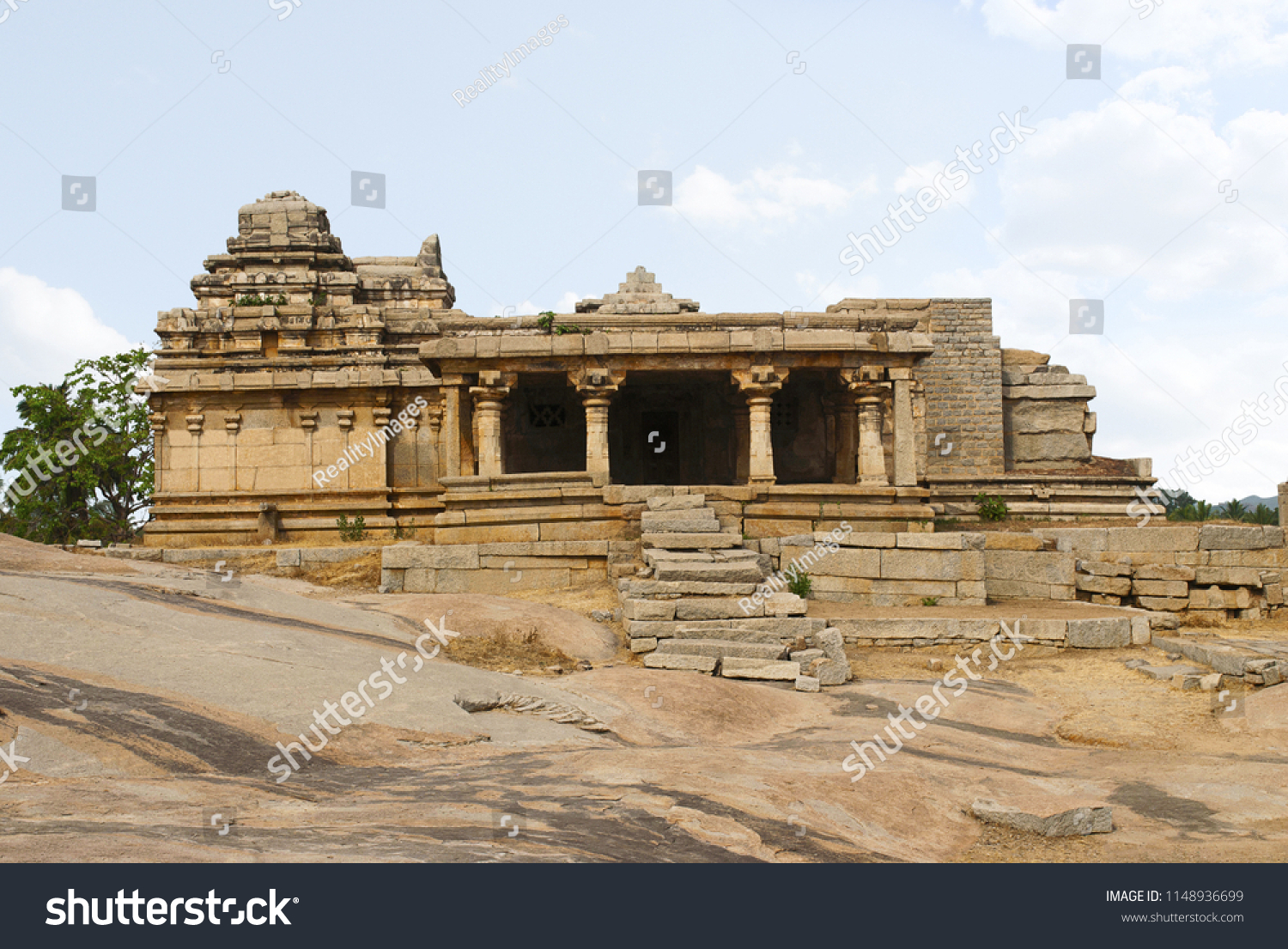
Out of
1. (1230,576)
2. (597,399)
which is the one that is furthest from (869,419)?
(1230,576)

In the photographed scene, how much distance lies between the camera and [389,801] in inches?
207

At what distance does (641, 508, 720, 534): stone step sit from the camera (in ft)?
46.5

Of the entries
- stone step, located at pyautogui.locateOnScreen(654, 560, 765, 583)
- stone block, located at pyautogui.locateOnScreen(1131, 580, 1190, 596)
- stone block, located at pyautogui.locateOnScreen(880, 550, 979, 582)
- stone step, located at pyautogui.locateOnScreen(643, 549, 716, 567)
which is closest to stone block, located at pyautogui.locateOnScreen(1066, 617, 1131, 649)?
stone block, located at pyautogui.locateOnScreen(880, 550, 979, 582)

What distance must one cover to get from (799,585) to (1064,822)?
810 cm

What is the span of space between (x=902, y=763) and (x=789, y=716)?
201 centimetres

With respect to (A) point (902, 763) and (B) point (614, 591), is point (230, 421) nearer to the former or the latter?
(B) point (614, 591)

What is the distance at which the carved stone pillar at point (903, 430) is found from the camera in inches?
647

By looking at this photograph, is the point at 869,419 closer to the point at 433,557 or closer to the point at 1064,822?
the point at 433,557

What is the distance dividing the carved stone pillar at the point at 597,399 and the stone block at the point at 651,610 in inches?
193

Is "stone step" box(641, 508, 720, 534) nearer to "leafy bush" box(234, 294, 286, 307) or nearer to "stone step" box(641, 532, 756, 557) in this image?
"stone step" box(641, 532, 756, 557)

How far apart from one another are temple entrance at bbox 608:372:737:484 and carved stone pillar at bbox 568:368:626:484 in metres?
3.81

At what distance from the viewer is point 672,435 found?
20.8 m

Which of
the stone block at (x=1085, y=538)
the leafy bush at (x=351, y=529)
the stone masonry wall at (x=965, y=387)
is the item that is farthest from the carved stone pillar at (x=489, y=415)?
the stone masonry wall at (x=965, y=387)

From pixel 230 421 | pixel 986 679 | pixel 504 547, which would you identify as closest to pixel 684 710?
pixel 986 679
